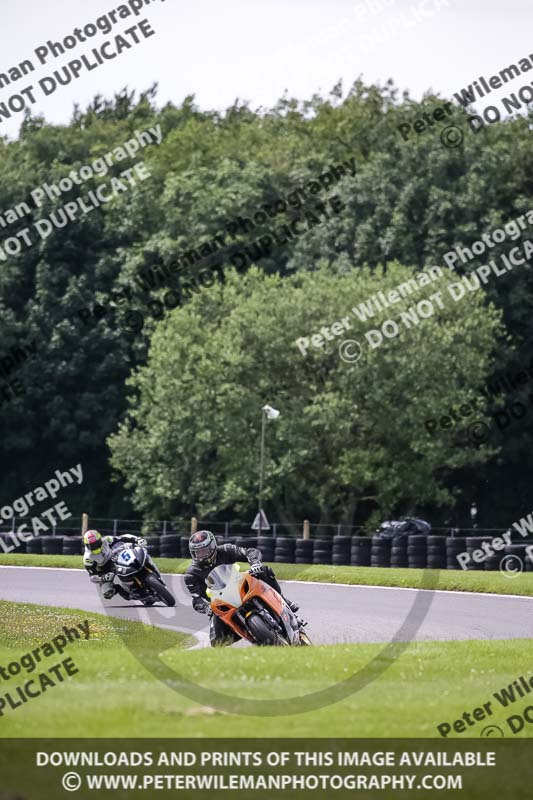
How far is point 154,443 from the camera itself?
157 ft

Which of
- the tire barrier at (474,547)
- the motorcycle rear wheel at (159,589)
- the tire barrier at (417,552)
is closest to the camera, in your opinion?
the motorcycle rear wheel at (159,589)

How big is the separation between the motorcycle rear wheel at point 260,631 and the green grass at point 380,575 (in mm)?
12379

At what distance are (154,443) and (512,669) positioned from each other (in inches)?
1435

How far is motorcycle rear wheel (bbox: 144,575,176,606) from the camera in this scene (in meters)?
19.3

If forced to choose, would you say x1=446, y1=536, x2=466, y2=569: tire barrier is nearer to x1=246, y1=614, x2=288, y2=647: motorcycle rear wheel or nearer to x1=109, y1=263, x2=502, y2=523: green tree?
x1=109, y1=263, x2=502, y2=523: green tree

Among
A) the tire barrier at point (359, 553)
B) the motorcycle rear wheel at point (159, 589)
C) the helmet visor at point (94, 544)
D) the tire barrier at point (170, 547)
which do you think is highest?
the helmet visor at point (94, 544)

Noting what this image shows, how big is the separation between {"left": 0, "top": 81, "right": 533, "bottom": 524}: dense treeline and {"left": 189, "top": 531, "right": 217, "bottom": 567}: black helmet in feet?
100

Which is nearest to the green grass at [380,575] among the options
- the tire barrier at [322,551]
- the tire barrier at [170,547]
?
the tire barrier at [322,551]

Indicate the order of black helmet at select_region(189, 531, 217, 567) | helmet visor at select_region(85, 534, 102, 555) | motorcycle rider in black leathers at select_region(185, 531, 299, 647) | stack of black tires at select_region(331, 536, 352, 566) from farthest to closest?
stack of black tires at select_region(331, 536, 352, 566) < helmet visor at select_region(85, 534, 102, 555) < black helmet at select_region(189, 531, 217, 567) < motorcycle rider in black leathers at select_region(185, 531, 299, 647)

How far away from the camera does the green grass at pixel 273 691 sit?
8164 mm

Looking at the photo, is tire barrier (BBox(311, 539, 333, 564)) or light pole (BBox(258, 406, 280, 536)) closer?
tire barrier (BBox(311, 539, 333, 564))

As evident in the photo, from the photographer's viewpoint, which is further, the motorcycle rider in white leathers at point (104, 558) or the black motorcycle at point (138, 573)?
the motorcycle rider in white leathers at point (104, 558)

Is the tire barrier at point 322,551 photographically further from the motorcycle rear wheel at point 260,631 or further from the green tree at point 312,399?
the motorcycle rear wheel at point 260,631

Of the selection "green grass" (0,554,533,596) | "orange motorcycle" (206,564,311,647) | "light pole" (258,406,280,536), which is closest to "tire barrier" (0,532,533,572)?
"green grass" (0,554,533,596)
